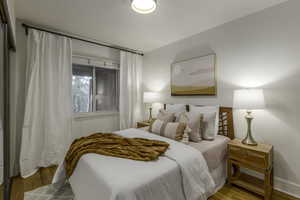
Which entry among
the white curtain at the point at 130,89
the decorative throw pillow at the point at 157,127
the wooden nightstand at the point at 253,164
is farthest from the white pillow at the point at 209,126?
the white curtain at the point at 130,89

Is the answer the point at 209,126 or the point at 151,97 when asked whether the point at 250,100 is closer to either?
the point at 209,126

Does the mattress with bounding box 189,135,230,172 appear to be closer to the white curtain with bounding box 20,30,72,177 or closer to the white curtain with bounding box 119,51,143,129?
the white curtain with bounding box 119,51,143,129

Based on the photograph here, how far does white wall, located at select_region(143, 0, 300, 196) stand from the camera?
1.87 metres

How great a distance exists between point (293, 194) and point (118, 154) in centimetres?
224

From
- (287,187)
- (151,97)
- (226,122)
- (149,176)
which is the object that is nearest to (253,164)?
(287,187)

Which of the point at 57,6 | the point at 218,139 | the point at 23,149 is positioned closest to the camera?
the point at 57,6

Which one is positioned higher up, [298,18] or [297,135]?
[298,18]

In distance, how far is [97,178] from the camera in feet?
4.20

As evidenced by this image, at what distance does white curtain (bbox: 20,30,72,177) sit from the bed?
941mm

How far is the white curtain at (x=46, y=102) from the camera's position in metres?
2.48

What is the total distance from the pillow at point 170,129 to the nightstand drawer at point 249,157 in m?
0.70

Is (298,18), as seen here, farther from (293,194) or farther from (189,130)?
(293,194)

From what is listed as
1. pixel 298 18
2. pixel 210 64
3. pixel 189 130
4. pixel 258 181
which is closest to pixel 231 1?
pixel 298 18

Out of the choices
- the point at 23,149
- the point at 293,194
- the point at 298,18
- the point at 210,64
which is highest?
the point at 298,18
